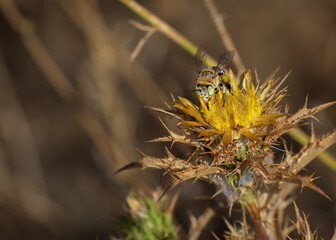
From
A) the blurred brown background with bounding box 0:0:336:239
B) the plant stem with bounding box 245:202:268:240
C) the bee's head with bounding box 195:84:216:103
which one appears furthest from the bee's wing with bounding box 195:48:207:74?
the blurred brown background with bounding box 0:0:336:239

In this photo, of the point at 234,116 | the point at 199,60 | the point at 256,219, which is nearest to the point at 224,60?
the point at 199,60

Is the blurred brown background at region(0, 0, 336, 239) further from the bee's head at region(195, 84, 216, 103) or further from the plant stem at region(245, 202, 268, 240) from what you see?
the bee's head at region(195, 84, 216, 103)

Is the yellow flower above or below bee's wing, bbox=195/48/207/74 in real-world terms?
below

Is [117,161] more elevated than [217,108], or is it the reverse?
[217,108]

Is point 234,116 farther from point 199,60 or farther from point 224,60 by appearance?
point 199,60

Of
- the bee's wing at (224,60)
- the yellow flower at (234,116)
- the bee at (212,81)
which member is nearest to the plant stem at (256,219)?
the yellow flower at (234,116)

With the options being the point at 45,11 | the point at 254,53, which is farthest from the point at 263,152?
the point at 45,11

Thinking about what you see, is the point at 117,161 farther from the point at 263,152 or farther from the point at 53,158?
the point at 263,152

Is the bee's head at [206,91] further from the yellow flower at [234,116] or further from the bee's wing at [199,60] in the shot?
the bee's wing at [199,60]
